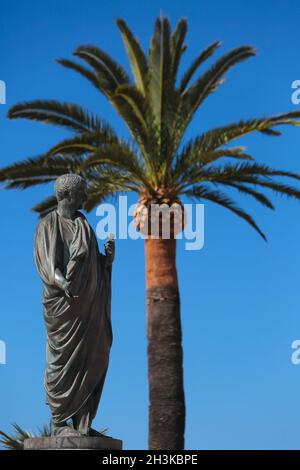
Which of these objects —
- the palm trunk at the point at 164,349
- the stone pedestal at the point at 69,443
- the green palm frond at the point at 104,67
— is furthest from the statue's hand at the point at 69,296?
the green palm frond at the point at 104,67

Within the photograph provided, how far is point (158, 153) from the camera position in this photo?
56.1 ft

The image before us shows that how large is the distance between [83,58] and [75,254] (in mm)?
11170

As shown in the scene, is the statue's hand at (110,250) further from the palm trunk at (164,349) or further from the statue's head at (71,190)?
the palm trunk at (164,349)

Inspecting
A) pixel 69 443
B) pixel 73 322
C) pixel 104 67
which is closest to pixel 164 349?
pixel 104 67

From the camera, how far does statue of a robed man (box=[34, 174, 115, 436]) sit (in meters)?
6.66

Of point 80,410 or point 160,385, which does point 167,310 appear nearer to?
point 160,385

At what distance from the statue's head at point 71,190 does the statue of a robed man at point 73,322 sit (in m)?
0.19

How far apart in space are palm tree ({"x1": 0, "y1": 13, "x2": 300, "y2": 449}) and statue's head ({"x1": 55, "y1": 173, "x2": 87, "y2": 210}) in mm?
8997

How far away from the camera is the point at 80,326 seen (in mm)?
6734

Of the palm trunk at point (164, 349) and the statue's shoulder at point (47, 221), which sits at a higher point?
the palm trunk at point (164, 349)

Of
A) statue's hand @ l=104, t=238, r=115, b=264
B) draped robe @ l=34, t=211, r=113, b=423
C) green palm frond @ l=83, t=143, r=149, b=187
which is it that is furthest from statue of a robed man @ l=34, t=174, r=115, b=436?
green palm frond @ l=83, t=143, r=149, b=187

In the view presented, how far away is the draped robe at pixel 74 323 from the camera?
21.9ft
